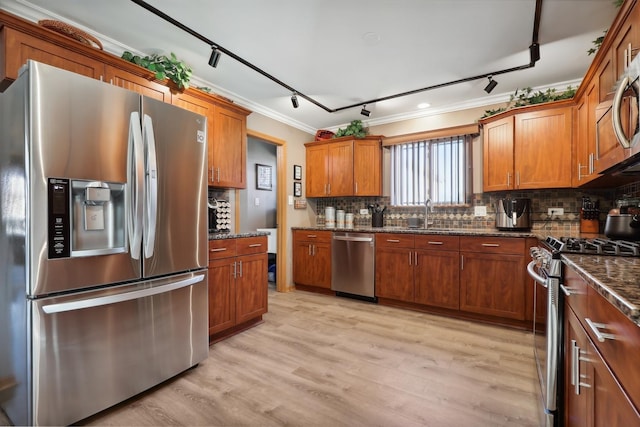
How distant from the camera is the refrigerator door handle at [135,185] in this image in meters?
1.77

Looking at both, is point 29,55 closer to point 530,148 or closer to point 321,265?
point 321,265

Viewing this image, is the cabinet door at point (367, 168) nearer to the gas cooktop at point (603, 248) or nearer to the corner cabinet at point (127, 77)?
the corner cabinet at point (127, 77)

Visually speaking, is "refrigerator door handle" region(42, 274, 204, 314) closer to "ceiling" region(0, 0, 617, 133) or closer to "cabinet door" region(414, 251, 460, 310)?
"ceiling" region(0, 0, 617, 133)

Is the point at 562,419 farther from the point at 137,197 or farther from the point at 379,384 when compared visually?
the point at 137,197

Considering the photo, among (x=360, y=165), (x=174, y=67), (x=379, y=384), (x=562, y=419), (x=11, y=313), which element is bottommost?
(x=379, y=384)

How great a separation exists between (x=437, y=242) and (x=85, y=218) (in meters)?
3.12

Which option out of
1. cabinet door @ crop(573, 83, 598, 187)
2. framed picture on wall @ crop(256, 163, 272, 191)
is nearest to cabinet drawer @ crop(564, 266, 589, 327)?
cabinet door @ crop(573, 83, 598, 187)

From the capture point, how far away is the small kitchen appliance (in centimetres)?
328

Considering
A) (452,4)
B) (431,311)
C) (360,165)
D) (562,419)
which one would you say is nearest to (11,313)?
(562,419)

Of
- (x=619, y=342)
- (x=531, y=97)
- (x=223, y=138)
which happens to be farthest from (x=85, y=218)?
(x=531, y=97)

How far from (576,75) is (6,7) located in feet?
15.7

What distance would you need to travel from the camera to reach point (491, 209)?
374 cm

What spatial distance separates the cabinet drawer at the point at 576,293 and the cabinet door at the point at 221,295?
2.37 metres

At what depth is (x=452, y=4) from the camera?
82.4 inches
